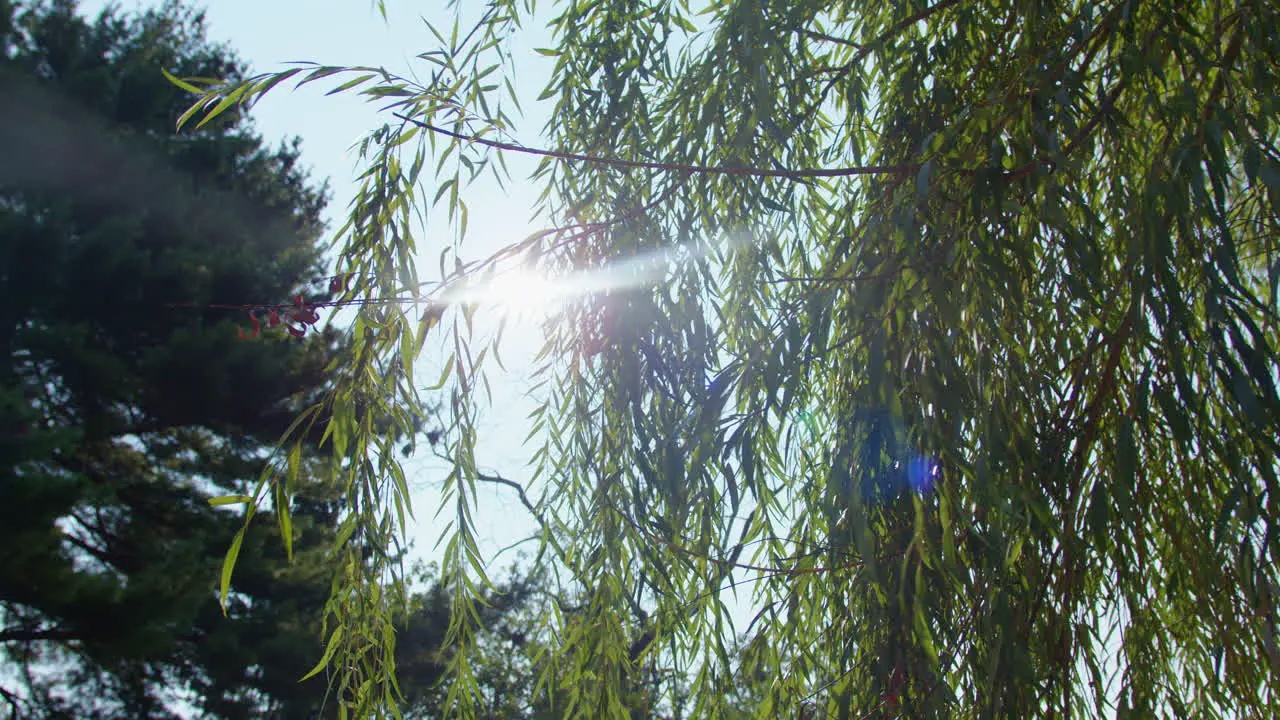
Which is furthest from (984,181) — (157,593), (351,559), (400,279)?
(157,593)

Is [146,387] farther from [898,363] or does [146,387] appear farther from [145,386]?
[898,363]

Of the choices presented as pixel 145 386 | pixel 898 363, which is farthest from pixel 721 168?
pixel 145 386

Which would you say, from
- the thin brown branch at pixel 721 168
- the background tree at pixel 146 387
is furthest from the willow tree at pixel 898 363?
the background tree at pixel 146 387

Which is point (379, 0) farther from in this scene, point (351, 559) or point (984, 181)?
point (984, 181)

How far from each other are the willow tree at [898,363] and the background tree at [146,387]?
11.6 ft

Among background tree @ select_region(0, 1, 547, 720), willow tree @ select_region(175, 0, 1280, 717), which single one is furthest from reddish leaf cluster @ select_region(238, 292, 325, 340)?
background tree @ select_region(0, 1, 547, 720)

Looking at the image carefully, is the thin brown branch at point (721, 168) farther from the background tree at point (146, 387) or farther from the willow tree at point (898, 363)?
the background tree at point (146, 387)

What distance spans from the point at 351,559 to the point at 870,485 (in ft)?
2.38

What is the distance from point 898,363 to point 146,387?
5.18m

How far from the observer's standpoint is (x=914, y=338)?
42.1 inches

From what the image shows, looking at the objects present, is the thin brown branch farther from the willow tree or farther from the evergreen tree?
the evergreen tree

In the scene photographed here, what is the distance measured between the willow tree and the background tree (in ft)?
11.6

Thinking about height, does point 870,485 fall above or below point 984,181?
below

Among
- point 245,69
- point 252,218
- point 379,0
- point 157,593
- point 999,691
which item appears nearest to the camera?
point 999,691
